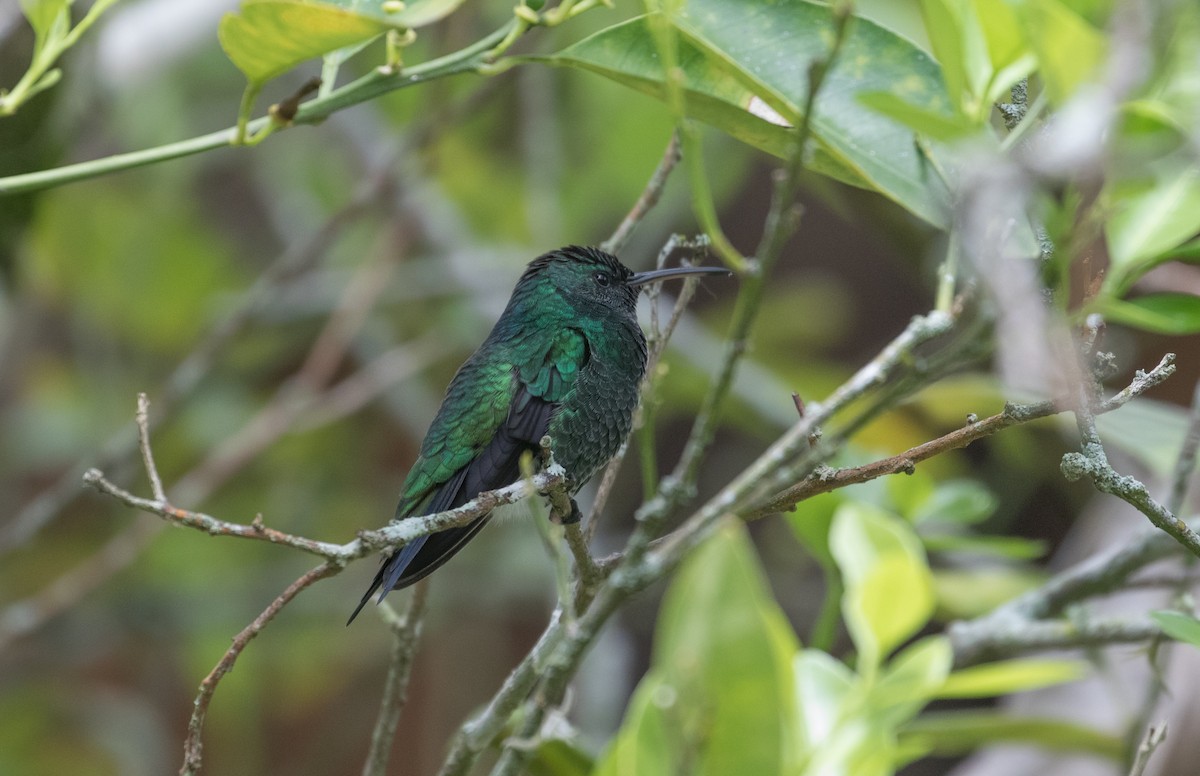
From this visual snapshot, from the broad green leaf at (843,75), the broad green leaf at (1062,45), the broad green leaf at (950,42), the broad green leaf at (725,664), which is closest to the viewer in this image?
the broad green leaf at (725,664)

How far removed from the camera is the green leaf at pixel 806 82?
1.14 meters

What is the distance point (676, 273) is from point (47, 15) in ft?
3.71

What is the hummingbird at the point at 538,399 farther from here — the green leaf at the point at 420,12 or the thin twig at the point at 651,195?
the green leaf at the point at 420,12

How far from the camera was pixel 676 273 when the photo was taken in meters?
2.08

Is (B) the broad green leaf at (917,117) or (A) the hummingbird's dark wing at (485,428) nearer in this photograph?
(B) the broad green leaf at (917,117)

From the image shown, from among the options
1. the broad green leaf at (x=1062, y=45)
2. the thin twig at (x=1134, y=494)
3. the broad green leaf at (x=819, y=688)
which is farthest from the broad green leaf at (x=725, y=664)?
the thin twig at (x=1134, y=494)

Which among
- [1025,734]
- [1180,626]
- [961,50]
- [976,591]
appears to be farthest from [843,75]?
[976,591]

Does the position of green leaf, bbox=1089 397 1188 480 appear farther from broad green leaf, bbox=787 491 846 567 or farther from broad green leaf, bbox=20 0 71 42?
broad green leaf, bbox=20 0 71 42

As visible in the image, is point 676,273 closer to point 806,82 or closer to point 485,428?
point 485,428

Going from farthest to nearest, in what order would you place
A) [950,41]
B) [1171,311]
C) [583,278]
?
[583,278] → [1171,311] → [950,41]

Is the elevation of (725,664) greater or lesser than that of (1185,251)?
lesser

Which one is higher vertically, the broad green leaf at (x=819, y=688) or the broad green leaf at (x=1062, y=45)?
the broad green leaf at (x=1062, y=45)

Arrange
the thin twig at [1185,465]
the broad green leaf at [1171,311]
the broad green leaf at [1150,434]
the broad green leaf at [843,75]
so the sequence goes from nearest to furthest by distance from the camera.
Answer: the broad green leaf at [843,75], the broad green leaf at [1171,311], the thin twig at [1185,465], the broad green leaf at [1150,434]

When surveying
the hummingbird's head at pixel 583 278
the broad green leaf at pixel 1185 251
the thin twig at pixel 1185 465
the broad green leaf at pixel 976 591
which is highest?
the hummingbird's head at pixel 583 278
